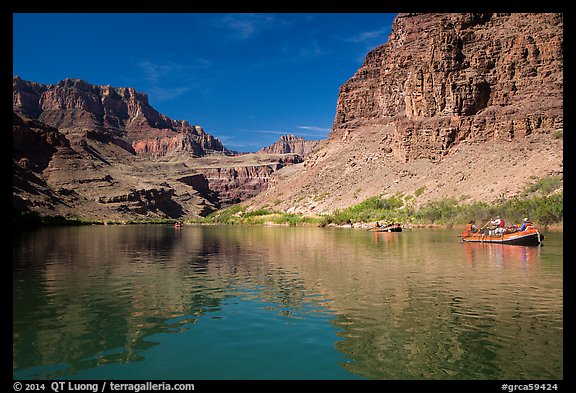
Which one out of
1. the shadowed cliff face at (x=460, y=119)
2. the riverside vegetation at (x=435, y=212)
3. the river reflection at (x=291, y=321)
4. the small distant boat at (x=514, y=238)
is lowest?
the river reflection at (x=291, y=321)

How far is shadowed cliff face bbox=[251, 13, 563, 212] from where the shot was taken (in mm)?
75750

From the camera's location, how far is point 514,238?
33562 millimetres

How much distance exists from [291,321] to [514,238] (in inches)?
1045

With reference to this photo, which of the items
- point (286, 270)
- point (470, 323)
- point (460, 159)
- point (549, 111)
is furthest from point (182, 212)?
point (470, 323)

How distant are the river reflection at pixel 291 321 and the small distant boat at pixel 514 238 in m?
9.79

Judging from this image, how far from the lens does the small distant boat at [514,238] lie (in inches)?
1267

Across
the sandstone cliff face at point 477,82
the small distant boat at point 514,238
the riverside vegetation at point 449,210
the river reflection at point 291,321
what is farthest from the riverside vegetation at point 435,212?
the river reflection at point 291,321

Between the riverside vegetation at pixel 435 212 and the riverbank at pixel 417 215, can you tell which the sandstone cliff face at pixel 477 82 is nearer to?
the riverside vegetation at pixel 435 212

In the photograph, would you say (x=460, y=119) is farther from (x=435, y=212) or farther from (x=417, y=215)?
(x=435, y=212)

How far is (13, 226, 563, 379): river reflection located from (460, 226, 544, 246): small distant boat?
9.79 m

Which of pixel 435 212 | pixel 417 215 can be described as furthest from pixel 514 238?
pixel 417 215

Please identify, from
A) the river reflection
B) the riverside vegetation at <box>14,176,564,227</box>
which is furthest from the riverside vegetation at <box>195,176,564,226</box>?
the river reflection
